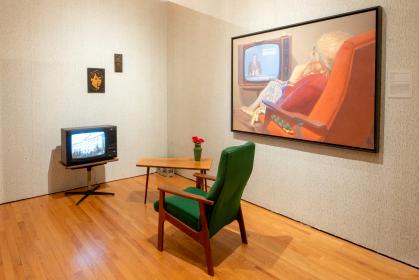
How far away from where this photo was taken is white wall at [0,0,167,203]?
3859mm

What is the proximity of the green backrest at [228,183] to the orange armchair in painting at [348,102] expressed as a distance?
0.84 metres

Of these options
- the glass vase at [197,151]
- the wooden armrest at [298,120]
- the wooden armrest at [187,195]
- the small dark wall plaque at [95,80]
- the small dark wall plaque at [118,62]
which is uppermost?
the small dark wall plaque at [118,62]

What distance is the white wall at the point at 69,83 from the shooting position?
3.86 metres

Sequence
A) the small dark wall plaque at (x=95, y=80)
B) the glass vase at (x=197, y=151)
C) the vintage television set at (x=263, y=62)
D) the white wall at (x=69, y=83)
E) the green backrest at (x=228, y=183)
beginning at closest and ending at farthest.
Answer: the green backrest at (x=228, y=183) < the vintage television set at (x=263, y=62) < the glass vase at (x=197, y=151) < the white wall at (x=69, y=83) < the small dark wall plaque at (x=95, y=80)

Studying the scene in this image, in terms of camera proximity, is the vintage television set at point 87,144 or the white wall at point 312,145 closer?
the white wall at point 312,145

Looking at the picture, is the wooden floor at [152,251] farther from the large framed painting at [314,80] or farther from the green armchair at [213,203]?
the large framed painting at [314,80]

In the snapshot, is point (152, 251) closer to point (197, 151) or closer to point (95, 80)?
point (197, 151)

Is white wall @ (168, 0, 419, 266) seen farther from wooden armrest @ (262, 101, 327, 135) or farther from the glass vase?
the glass vase

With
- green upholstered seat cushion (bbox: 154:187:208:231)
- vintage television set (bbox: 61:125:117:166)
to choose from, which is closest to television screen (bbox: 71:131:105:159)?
vintage television set (bbox: 61:125:117:166)

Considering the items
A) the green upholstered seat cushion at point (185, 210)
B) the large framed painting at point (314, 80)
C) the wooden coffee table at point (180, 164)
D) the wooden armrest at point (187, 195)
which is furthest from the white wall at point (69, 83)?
the wooden armrest at point (187, 195)

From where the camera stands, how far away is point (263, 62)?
3518mm

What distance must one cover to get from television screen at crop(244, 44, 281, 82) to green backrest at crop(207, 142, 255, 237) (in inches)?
47.7

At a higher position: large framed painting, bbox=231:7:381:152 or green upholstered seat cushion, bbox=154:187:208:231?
large framed painting, bbox=231:7:381:152

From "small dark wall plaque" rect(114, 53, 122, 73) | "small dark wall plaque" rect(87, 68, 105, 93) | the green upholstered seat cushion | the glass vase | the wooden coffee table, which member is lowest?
the green upholstered seat cushion
